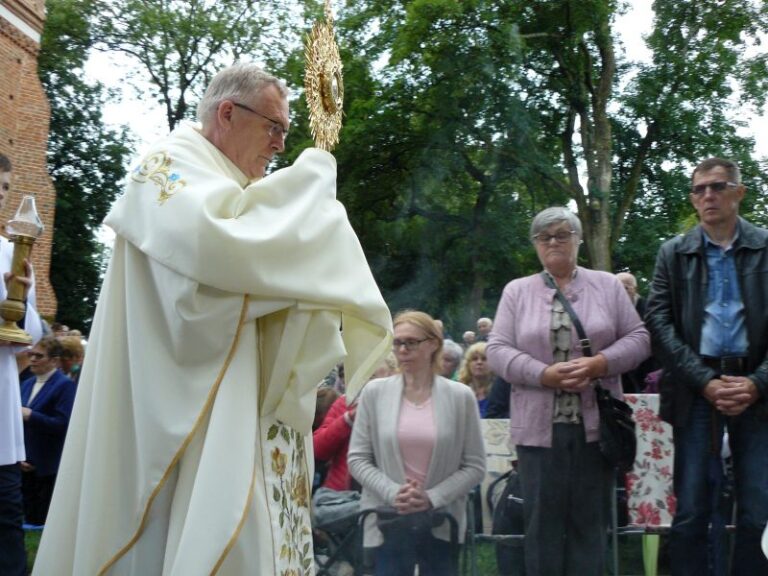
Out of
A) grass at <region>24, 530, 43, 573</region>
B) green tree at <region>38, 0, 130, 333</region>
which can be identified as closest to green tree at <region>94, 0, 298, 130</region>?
green tree at <region>38, 0, 130, 333</region>

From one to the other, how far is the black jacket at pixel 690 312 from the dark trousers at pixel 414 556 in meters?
1.45

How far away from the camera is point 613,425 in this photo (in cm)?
536

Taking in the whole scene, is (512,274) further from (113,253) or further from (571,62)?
(113,253)

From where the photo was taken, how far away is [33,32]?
25031 mm

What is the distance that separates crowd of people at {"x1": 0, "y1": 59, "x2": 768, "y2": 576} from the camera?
10.8 ft

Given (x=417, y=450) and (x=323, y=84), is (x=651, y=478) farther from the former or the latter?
(x=323, y=84)

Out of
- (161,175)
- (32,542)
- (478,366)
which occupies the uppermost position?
(478,366)

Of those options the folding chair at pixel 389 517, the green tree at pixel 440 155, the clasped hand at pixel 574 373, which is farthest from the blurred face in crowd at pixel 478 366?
the green tree at pixel 440 155

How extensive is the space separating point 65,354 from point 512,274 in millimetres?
17361

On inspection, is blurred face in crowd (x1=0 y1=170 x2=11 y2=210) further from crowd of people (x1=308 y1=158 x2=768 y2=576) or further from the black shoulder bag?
the black shoulder bag

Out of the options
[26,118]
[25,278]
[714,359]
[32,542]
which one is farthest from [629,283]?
[26,118]

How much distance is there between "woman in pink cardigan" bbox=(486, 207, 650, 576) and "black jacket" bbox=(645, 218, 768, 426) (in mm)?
166

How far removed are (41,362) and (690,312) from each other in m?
5.10

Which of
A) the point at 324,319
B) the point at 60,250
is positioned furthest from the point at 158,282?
the point at 60,250
